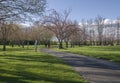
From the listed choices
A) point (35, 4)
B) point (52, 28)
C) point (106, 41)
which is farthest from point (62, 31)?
point (106, 41)

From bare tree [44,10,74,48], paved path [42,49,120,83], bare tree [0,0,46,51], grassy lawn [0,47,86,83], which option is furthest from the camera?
bare tree [44,10,74,48]

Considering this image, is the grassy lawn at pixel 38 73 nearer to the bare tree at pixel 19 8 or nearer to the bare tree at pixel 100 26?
the bare tree at pixel 19 8

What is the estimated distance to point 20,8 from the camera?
25953mm

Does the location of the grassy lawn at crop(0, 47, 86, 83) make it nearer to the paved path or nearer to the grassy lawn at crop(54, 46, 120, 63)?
the paved path

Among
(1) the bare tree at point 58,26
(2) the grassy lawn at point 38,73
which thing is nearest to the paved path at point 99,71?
(2) the grassy lawn at point 38,73

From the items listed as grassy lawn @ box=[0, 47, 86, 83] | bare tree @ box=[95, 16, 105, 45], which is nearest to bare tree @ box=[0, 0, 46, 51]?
grassy lawn @ box=[0, 47, 86, 83]

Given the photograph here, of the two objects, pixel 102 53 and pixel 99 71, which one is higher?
pixel 102 53

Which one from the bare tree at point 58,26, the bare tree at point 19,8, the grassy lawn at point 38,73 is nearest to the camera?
the grassy lawn at point 38,73

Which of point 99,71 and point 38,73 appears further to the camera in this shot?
point 99,71

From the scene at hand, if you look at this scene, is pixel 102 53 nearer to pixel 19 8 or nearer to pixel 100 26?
pixel 19 8

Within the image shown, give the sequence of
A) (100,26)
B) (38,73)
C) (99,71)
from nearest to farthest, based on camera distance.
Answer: (38,73) < (99,71) < (100,26)

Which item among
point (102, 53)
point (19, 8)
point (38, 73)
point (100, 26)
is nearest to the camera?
point (38, 73)

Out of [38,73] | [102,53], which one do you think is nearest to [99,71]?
[38,73]

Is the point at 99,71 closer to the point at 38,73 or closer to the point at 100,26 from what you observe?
the point at 38,73
